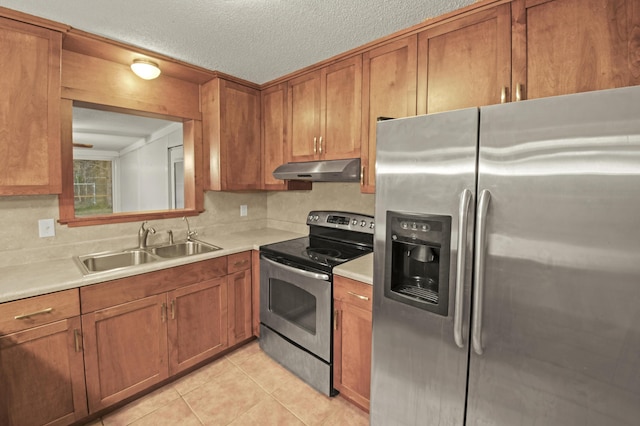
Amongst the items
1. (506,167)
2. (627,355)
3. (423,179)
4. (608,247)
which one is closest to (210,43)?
(423,179)

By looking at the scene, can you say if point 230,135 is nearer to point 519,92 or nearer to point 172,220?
point 172,220

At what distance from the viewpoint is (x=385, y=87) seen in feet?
6.53

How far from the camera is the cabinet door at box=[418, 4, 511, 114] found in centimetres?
153

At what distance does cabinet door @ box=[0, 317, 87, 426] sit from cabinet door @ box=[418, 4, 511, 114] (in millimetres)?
2402

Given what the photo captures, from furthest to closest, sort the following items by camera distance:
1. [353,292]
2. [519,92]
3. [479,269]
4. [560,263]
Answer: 1. [353,292]
2. [519,92]
3. [479,269]
4. [560,263]

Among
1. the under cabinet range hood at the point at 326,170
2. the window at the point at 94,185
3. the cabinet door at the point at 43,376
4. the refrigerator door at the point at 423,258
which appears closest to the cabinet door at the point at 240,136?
the under cabinet range hood at the point at 326,170

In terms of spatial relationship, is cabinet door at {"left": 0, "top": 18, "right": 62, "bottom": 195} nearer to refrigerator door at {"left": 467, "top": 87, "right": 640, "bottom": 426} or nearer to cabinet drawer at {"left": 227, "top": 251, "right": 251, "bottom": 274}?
cabinet drawer at {"left": 227, "top": 251, "right": 251, "bottom": 274}

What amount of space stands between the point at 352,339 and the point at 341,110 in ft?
5.22

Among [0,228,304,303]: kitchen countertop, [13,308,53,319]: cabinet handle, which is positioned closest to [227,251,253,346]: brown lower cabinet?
[0,228,304,303]: kitchen countertop

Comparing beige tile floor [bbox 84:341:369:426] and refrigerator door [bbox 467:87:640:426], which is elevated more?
refrigerator door [bbox 467:87:640:426]

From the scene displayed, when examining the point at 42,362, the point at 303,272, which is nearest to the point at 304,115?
the point at 303,272

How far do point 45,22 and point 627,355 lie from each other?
9.82 feet

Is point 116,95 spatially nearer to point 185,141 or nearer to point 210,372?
point 185,141

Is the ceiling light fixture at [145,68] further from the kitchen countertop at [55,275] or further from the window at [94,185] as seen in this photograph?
the window at [94,185]
